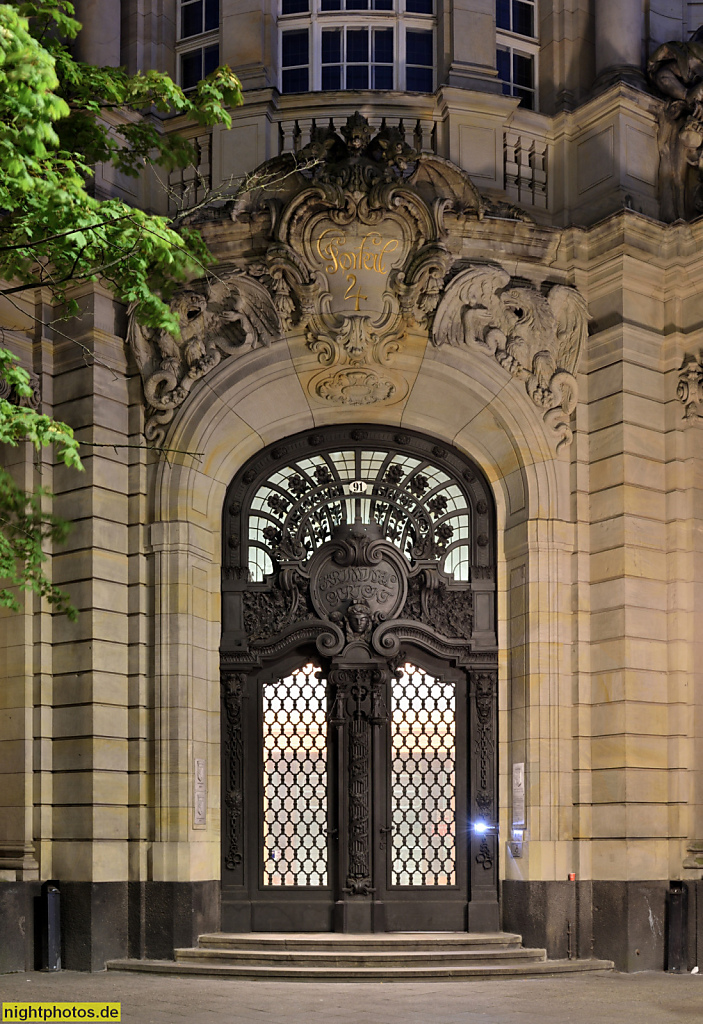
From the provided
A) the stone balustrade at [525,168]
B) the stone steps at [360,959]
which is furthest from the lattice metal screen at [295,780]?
the stone balustrade at [525,168]

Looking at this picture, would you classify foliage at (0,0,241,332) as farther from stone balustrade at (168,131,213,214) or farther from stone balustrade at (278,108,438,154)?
stone balustrade at (278,108,438,154)

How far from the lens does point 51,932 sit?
613 inches

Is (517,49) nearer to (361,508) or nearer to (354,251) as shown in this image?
(354,251)

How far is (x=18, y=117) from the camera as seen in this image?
10727 mm

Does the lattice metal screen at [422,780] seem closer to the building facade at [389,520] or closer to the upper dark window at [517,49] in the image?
the building facade at [389,520]

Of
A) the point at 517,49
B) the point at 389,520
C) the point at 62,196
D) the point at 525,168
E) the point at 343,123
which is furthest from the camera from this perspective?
the point at 517,49

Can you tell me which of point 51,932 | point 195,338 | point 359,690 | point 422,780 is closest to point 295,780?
point 359,690

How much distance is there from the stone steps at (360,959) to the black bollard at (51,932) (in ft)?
2.11

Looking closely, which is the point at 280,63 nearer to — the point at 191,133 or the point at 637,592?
the point at 191,133

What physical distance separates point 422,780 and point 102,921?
13.5 feet

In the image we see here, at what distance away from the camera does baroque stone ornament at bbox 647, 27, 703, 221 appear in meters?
17.0

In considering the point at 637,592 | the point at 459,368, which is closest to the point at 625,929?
the point at 637,592

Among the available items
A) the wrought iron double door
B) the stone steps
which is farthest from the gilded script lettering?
the stone steps

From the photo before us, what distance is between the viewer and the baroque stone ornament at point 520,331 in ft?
54.7
